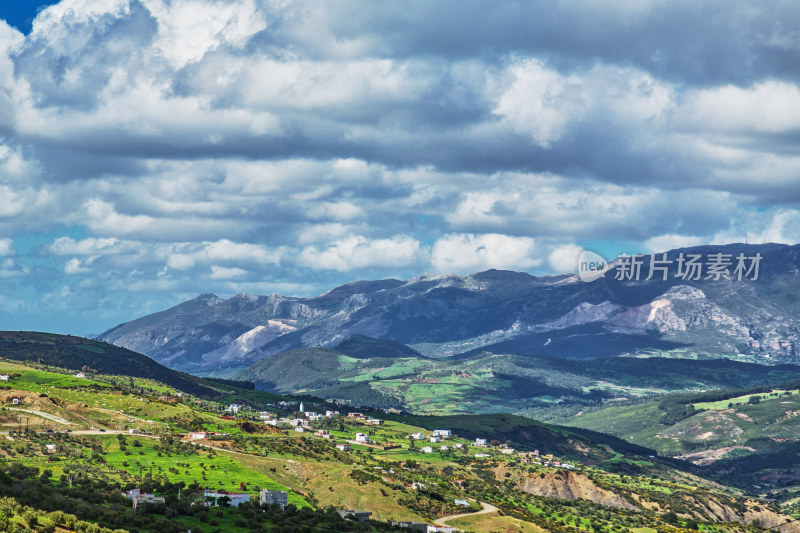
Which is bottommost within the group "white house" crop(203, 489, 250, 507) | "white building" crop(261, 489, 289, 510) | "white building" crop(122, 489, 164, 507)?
"white building" crop(261, 489, 289, 510)

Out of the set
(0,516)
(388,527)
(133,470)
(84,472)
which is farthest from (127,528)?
(133,470)

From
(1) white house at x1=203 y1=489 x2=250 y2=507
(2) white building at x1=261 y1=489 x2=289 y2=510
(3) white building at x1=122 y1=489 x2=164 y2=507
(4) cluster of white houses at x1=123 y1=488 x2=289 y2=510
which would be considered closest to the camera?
(3) white building at x1=122 y1=489 x2=164 y2=507

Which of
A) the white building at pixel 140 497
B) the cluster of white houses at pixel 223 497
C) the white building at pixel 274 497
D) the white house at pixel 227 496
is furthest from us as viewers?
the white building at pixel 274 497

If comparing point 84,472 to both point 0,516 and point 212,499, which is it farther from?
point 0,516

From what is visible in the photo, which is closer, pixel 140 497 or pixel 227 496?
pixel 140 497

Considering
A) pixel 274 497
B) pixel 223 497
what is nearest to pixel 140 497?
pixel 223 497

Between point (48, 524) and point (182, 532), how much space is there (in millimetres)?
21396

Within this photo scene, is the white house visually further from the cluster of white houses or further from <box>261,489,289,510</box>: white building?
<box>261,489,289,510</box>: white building

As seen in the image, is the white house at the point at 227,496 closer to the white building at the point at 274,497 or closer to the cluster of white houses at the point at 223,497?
the cluster of white houses at the point at 223,497

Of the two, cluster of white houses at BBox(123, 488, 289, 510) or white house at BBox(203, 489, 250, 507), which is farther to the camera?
white house at BBox(203, 489, 250, 507)

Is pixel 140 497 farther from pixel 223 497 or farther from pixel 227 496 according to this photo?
pixel 227 496

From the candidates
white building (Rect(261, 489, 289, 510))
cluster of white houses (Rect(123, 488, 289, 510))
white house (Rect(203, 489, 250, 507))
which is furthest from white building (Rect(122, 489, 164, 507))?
white building (Rect(261, 489, 289, 510))

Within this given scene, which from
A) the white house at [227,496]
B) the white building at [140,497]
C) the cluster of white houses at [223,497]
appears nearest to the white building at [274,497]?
the cluster of white houses at [223,497]

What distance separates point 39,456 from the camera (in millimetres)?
199375
